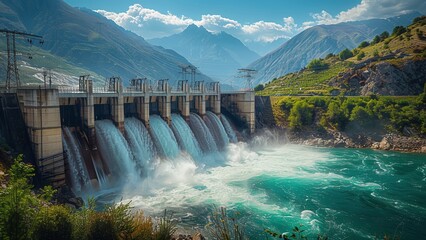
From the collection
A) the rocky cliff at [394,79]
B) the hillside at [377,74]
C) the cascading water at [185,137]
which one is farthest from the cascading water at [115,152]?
the rocky cliff at [394,79]

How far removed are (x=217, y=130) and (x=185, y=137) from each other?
962 centimetres

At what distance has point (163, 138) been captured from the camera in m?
45.2

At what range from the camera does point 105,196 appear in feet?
106

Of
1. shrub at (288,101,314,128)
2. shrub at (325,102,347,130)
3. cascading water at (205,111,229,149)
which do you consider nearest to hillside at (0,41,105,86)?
cascading water at (205,111,229,149)

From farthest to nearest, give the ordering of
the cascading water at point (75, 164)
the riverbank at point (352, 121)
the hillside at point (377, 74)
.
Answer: the hillside at point (377, 74) < the riverbank at point (352, 121) < the cascading water at point (75, 164)

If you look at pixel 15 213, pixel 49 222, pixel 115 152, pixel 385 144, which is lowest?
pixel 385 144

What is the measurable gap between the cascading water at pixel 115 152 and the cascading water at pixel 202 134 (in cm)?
1604

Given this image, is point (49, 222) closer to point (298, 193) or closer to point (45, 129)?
point (45, 129)

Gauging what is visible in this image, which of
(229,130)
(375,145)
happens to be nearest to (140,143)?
(229,130)

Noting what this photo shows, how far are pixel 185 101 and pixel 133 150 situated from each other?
1546 centimetres

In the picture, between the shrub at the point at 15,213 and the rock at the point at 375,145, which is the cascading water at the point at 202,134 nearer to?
the rock at the point at 375,145

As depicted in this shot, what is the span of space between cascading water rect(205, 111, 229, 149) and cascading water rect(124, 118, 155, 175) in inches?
619

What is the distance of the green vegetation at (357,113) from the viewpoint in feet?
212

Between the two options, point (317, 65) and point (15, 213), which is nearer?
point (15, 213)
